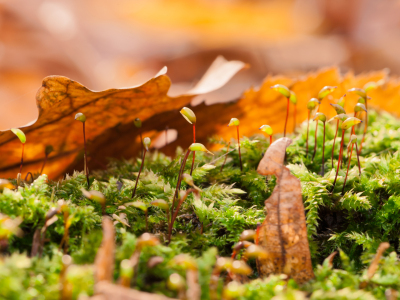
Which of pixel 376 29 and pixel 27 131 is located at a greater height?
pixel 376 29

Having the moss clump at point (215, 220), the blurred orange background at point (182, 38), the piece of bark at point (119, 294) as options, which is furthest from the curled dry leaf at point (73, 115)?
the blurred orange background at point (182, 38)

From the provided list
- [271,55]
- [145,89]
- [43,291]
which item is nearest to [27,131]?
[145,89]

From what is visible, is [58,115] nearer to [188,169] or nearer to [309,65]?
[188,169]

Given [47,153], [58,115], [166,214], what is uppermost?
[58,115]

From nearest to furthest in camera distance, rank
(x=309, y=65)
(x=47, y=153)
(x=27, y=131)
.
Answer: (x=27, y=131), (x=47, y=153), (x=309, y=65)

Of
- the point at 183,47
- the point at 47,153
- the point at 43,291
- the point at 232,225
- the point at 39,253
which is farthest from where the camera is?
the point at 183,47

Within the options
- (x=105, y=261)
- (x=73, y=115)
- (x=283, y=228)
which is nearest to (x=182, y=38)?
(x=73, y=115)
